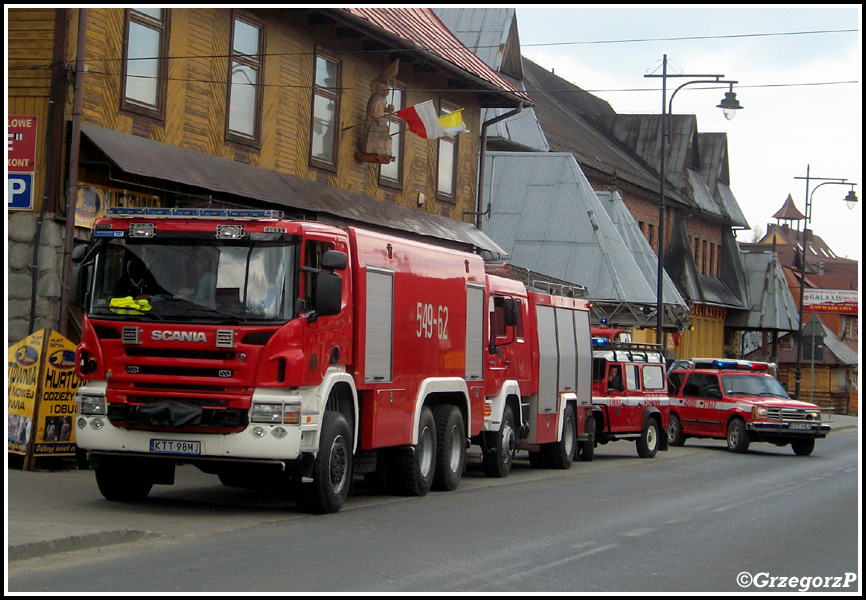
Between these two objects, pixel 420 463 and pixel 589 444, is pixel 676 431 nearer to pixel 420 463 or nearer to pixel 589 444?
pixel 589 444

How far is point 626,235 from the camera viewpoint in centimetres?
4550

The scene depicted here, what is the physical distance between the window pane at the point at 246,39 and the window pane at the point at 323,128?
2013mm

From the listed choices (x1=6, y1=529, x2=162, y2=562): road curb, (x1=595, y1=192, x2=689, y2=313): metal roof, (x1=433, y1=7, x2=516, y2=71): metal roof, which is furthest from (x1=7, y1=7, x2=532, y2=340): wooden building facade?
(x1=595, y1=192, x2=689, y2=313): metal roof

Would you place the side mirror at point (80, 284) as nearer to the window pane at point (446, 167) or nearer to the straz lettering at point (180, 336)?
the straz lettering at point (180, 336)

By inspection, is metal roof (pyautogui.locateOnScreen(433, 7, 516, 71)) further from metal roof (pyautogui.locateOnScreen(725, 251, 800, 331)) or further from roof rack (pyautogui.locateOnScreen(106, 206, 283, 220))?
roof rack (pyautogui.locateOnScreen(106, 206, 283, 220))

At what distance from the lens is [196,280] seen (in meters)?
12.8

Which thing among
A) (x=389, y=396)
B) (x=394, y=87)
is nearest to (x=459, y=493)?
(x=389, y=396)

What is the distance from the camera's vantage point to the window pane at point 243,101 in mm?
20766

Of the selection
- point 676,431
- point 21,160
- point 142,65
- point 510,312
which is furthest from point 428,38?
point 676,431

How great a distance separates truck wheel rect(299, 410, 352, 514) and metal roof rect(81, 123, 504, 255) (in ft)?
17.5

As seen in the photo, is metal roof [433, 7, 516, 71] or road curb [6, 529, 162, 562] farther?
A: metal roof [433, 7, 516, 71]

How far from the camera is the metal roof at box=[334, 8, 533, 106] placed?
23.4 m

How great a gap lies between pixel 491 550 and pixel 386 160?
14.2 meters

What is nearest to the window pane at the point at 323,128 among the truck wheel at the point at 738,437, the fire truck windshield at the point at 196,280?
the fire truck windshield at the point at 196,280
